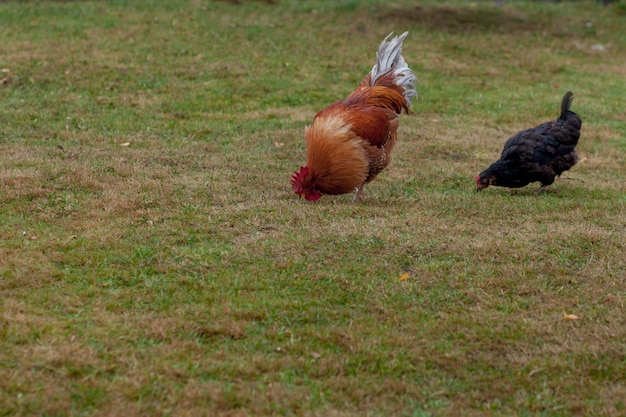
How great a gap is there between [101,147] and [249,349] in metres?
5.77

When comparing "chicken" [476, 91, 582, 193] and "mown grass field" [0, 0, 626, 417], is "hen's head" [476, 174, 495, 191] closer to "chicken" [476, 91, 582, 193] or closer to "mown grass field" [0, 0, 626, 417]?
"chicken" [476, 91, 582, 193]

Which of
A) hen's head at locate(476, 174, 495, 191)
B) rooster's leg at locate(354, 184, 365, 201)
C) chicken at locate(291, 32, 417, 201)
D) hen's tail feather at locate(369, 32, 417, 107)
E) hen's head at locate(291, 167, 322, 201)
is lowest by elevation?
rooster's leg at locate(354, 184, 365, 201)

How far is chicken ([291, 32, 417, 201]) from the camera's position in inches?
306

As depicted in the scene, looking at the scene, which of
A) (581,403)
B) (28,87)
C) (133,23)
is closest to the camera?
(581,403)

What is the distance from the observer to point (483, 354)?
202 inches

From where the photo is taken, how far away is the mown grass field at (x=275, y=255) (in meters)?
4.74

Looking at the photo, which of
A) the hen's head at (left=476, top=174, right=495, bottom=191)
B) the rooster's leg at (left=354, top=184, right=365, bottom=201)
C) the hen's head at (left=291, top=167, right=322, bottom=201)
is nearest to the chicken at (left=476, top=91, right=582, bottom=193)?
the hen's head at (left=476, top=174, right=495, bottom=191)

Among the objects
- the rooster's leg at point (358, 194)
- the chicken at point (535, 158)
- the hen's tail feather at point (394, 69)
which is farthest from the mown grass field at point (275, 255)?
the hen's tail feather at point (394, 69)

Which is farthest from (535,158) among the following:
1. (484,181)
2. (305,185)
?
(305,185)

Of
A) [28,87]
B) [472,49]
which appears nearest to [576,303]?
[28,87]

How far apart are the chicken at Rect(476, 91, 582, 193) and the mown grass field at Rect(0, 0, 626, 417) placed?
0.25 m

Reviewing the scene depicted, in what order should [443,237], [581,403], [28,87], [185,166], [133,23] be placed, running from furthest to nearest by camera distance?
[133,23], [28,87], [185,166], [443,237], [581,403]

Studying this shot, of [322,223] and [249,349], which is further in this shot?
[322,223]

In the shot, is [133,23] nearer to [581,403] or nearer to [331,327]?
[331,327]
